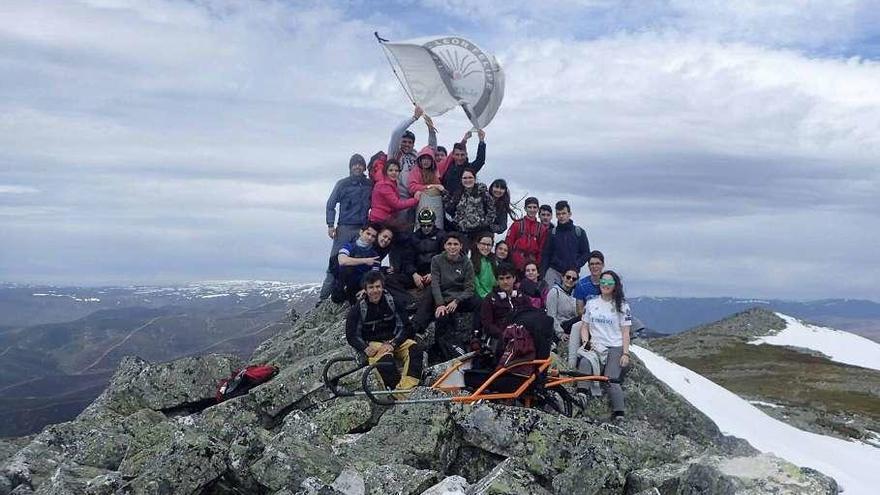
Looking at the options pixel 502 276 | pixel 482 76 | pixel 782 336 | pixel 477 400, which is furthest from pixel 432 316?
pixel 782 336

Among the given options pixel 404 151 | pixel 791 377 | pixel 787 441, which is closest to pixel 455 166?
pixel 404 151

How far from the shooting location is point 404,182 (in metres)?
19.3

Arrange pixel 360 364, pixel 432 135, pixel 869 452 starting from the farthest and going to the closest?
pixel 869 452
pixel 432 135
pixel 360 364

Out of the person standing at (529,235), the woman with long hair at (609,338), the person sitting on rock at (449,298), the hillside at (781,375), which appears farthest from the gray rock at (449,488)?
the hillside at (781,375)

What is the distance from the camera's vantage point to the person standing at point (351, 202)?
19547 millimetres

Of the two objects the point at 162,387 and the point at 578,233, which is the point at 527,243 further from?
the point at 162,387

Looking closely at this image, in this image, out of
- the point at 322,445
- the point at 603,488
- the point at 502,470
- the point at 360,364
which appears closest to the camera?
the point at 502,470

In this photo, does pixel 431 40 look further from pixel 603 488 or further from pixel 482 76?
pixel 603 488

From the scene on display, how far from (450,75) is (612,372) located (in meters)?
11.8

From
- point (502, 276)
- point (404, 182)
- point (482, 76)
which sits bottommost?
point (502, 276)

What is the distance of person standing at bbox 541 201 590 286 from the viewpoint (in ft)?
61.0

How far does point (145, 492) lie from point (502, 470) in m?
5.00

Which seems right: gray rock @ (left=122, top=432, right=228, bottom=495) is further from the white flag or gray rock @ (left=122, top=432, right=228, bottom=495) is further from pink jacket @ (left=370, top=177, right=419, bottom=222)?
the white flag

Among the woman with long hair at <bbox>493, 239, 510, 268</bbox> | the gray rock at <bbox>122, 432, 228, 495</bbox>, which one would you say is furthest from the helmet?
the gray rock at <bbox>122, 432, 228, 495</bbox>
